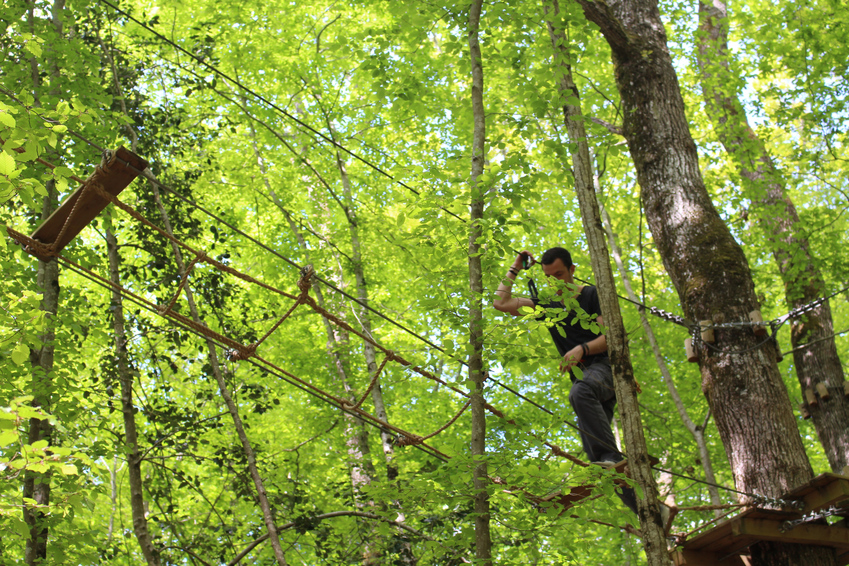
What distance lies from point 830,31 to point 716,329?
4533 millimetres

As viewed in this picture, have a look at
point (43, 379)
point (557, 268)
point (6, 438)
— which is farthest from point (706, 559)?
point (43, 379)

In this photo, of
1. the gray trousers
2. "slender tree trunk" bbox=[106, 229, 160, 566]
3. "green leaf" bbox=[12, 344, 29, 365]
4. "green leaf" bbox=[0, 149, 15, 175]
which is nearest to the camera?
"green leaf" bbox=[0, 149, 15, 175]

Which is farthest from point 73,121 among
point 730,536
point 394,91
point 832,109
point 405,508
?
point 832,109

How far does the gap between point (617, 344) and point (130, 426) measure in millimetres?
4059

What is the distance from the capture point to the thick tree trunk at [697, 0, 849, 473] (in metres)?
6.29

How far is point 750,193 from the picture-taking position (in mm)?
7059

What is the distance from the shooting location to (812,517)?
138 inches

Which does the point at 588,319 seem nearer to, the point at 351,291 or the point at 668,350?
the point at 351,291

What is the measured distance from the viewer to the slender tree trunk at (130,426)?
496 cm

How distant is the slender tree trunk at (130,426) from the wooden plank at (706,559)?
374cm

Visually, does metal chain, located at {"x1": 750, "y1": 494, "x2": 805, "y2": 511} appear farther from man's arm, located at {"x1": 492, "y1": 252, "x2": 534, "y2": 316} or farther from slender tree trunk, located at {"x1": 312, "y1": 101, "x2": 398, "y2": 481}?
slender tree trunk, located at {"x1": 312, "y1": 101, "x2": 398, "y2": 481}

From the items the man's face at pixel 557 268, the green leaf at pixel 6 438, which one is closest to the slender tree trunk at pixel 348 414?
the man's face at pixel 557 268

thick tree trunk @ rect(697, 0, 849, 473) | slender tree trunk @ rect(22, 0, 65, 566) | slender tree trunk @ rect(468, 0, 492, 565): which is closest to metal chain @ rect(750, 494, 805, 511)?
slender tree trunk @ rect(468, 0, 492, 565)

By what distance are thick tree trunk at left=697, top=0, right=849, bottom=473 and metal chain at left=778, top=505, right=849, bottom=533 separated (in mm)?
2546
